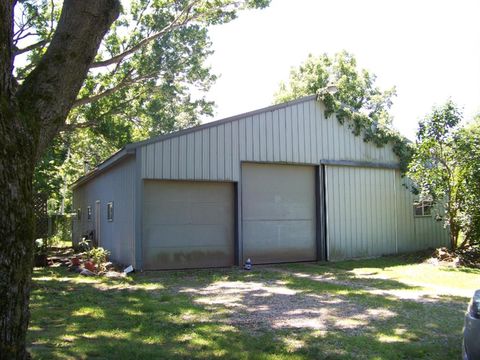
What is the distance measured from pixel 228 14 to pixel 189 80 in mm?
3153

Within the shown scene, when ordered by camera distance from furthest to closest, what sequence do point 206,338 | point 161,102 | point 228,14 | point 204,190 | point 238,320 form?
1. point 161,102
2. point 228,14
3. point 204,190
4. point 238,320
5. point 206,338

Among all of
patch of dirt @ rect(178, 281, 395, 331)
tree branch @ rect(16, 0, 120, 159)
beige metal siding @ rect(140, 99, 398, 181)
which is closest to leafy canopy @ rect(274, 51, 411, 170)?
beige metal siding @ rect(140, 99, 398, 181)

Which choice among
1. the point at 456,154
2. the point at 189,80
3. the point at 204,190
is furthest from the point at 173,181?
the point at 456,154

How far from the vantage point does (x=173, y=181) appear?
12.0m

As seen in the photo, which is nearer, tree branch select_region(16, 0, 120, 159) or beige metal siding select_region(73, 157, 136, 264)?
tree branch select_region(16, 0, 120, 159)

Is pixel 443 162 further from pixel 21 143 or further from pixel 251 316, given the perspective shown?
pixel 21 143

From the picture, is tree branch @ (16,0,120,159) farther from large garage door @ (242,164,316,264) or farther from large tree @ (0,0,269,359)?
large garage door @ (242,164,316,264)

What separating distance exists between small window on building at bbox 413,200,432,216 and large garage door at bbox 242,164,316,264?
4.55 metres

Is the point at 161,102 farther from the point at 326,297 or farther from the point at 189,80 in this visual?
the point at 326,297

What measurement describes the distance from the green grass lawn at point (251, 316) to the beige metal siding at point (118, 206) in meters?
1.64

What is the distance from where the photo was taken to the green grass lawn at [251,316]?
484 cm

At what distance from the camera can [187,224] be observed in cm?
1214

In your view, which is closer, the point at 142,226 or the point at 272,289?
the point at 272,289

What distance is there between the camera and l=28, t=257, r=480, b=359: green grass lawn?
4.84 meters
